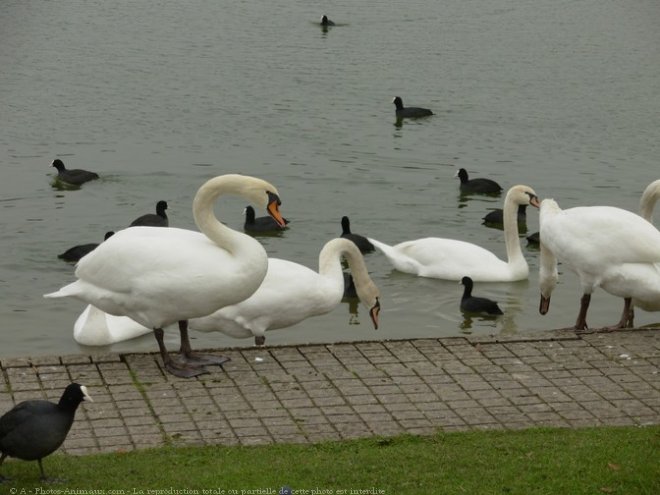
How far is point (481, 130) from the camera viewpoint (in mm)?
26844

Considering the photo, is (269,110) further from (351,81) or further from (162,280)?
(162,280)

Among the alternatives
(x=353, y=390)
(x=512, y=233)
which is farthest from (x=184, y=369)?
(x=512, y=233)

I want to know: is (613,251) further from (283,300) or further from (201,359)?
(201,359)

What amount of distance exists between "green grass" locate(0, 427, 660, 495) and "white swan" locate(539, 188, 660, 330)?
345cm

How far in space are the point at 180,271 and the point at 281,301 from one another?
1.71 metres

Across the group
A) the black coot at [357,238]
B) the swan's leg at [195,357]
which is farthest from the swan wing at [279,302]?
the black coot at [357,238]

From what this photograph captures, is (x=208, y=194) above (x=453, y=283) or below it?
above

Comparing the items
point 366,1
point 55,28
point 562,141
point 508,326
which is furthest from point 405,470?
point 366,1

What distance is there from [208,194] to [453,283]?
6618 millimetres

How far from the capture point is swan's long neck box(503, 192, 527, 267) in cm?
1755

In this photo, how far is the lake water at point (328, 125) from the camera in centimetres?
1748

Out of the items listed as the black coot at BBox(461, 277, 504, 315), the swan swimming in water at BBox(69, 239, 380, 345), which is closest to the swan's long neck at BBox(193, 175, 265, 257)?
the swan swimming in water at BBox(69, 239, 380, 345)

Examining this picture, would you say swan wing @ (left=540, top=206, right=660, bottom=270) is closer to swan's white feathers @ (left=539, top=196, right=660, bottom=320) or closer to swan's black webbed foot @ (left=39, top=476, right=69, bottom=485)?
swan's white feathers @ (left=539, top=196, right=660, bottom=320)

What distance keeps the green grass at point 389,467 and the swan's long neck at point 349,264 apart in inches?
134
